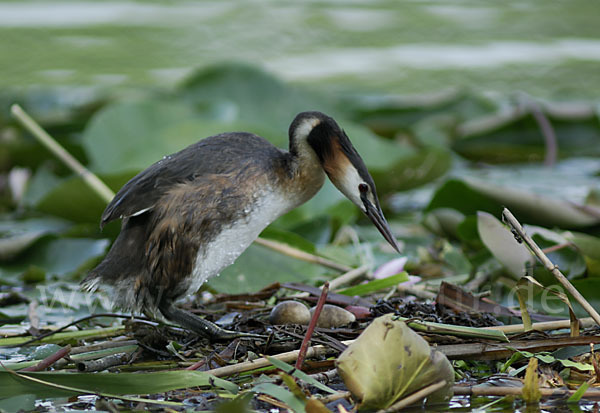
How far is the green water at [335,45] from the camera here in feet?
33.3

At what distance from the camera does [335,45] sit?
10797 mm

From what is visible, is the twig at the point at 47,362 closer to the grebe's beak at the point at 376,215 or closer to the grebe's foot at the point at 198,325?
the grebe's foot at the point at 198,325

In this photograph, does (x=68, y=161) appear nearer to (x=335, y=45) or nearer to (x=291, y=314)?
(x=291, y=314)

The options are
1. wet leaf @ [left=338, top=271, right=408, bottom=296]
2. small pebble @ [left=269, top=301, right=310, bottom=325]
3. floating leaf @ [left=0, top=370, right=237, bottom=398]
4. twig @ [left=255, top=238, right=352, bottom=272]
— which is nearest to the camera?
floating leaf @ [left=0, top=370, right=237, bottom=398]

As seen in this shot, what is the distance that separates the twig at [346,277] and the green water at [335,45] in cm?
646

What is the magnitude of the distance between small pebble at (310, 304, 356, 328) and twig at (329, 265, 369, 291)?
1.92 feet

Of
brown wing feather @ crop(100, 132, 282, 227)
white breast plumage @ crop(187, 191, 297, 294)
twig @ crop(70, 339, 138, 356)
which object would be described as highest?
brown wing feather @ crop(100, 132, 282, 227)

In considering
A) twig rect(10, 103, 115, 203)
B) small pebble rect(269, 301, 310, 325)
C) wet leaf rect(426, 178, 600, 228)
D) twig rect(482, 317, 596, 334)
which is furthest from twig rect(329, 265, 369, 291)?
twig rect(10, 103, 115, 203)

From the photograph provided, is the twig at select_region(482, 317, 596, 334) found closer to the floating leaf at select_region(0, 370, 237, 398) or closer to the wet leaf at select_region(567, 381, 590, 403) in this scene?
the wet leaf at select_region(567, 381, 590, 403)

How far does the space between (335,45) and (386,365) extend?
28.6 ft

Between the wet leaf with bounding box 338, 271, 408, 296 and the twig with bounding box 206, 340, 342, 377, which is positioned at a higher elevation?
the twig with bounding box 206, 340, 342, 377

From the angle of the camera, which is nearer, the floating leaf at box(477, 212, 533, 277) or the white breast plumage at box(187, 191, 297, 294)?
the white breast plumage at box(187, 191, 297, 294)

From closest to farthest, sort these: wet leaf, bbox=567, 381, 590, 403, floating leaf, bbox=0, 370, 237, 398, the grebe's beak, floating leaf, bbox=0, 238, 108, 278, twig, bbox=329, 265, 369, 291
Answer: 1. wet leaf, bbox=567, 381, 590, 403
2. floating leaf, bbox=0, 370, 237, 398
3. the grebe's beak
4. twig, bbox=329, 265, 369, 291
5. floating leaf, bbox=0, 238, 108, 278

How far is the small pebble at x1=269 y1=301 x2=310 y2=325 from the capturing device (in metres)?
3.26
